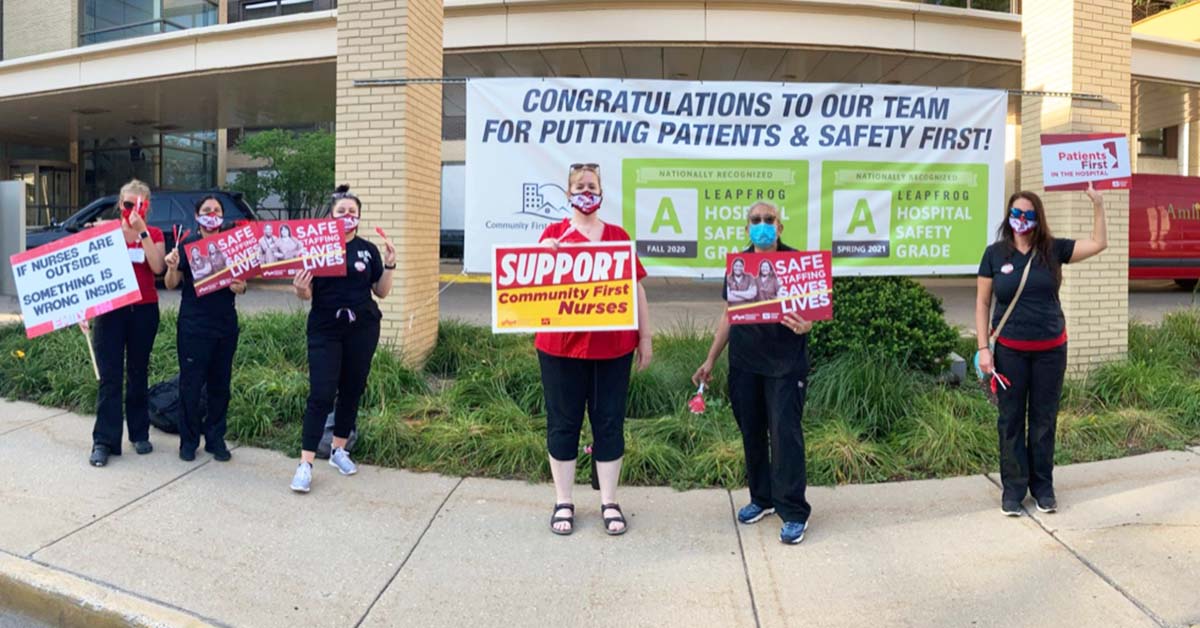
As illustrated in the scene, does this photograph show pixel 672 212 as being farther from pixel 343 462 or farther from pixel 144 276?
pixel 144 276

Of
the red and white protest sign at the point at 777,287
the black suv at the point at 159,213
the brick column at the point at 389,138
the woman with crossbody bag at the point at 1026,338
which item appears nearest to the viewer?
the red and white protest sign at the point at 777,287

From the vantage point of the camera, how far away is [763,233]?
167 inches

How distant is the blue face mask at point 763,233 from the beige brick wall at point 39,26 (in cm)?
2808

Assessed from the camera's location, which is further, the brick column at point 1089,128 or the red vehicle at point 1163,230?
the red vehicle at point 1163,230

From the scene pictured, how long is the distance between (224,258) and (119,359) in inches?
41.8

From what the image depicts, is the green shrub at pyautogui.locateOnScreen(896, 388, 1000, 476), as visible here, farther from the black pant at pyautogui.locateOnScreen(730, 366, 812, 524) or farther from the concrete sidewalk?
the black pant at pyautogui.locateOnScreen(730, 366, 812, 524)

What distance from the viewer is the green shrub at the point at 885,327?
6508 mm

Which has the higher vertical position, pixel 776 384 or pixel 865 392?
pixel 776 384

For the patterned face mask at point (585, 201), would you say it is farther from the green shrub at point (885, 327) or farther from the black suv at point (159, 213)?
the black suv at point (159, 213)

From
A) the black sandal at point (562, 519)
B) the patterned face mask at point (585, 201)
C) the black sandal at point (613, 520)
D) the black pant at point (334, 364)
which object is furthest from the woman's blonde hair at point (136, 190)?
the black sandal at point (613, 520)

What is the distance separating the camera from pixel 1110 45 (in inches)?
285

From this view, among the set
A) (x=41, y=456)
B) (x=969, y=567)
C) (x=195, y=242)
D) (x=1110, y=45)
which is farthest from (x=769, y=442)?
(x=1110, y=45)

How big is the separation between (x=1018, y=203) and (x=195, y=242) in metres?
4.87

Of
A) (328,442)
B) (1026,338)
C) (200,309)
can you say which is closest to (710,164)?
(1026,338)
